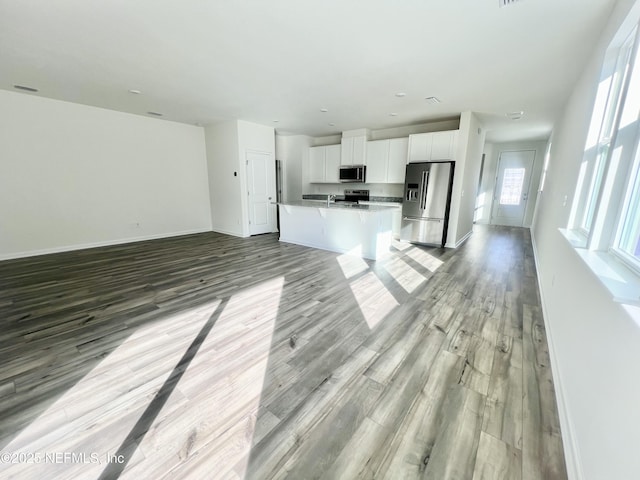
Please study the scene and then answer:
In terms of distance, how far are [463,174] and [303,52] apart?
13.0 ft

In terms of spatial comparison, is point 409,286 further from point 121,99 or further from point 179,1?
point 121,99

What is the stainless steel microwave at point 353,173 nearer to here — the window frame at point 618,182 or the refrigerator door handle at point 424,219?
the refrigerator door handle at point 424,219

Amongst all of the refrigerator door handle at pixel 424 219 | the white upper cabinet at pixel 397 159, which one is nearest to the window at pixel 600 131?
the refrigerator door handle at pixel 424 219

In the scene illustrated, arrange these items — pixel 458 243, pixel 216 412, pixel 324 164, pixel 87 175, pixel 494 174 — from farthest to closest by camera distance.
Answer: pixel 494 174
pixel 324 164
pixel 458 243
pixel 87 175
pixel 216 412

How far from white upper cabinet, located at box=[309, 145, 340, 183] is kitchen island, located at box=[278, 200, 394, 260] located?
2154 mm

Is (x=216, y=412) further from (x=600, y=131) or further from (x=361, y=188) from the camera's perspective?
(x=361, y=188)

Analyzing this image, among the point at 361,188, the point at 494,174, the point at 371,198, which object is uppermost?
the point at 494,174

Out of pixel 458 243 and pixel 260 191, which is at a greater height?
pixel 260 191

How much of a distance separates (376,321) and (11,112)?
21.2 ft

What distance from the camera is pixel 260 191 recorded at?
662 cm

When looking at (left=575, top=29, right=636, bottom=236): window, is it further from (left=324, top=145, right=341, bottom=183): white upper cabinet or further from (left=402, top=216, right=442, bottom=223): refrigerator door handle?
(left=324, top=145, right=341, bottom=183): white upper cabinet

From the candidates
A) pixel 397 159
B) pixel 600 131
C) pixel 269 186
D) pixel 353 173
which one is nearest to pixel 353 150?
pixel 353 173

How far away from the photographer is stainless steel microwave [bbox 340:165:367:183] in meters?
6.56

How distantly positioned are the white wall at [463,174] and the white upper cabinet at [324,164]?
300 centimetres
